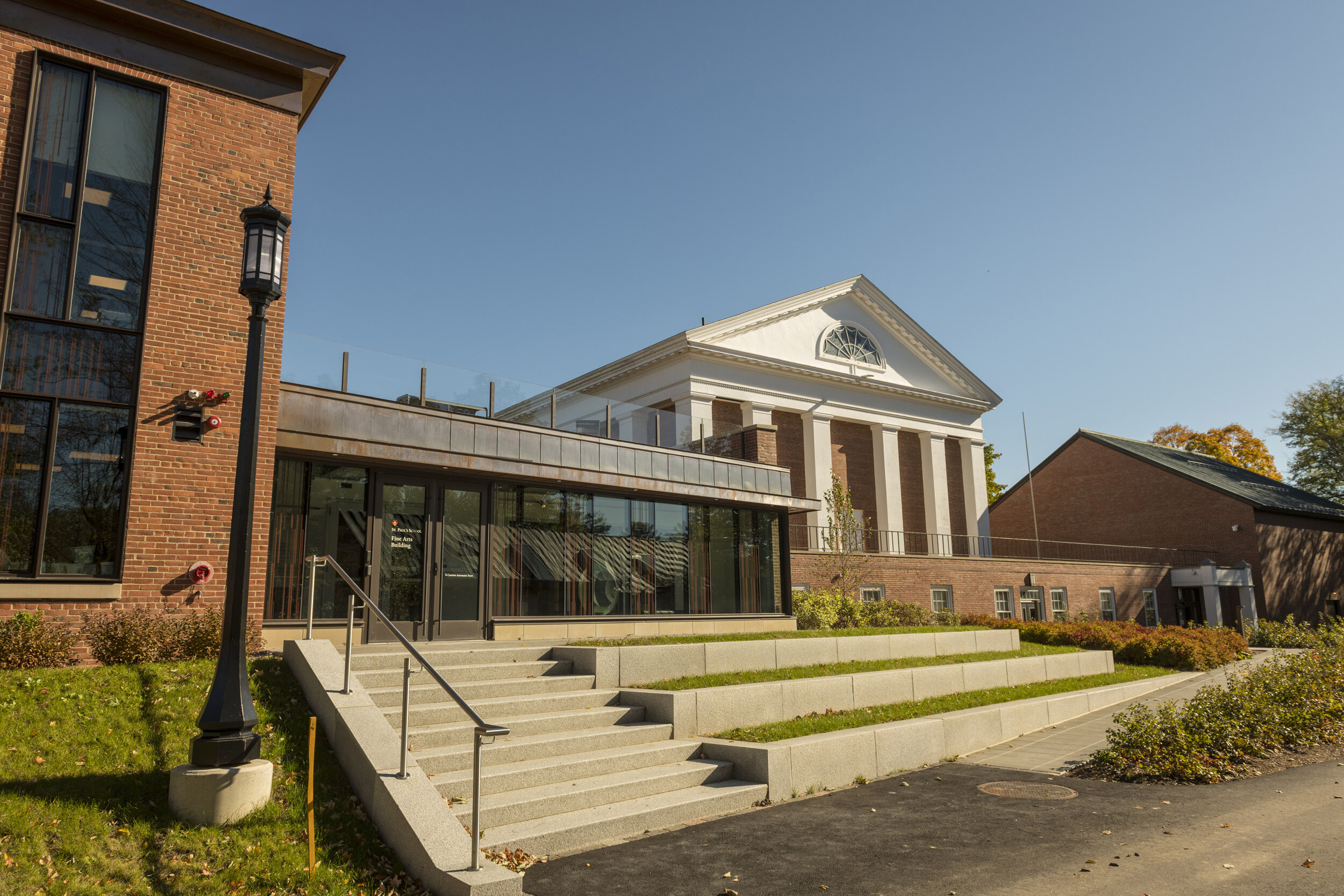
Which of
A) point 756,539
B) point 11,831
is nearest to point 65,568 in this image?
point 11,831

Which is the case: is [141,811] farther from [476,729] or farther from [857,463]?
[857,463]

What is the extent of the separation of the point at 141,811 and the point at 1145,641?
2358 centimetres

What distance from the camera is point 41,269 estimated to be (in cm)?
1027

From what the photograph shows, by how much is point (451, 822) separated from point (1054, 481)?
4292cm

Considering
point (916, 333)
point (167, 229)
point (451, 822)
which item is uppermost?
point (916, 333)

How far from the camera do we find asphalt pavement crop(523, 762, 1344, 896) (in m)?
6.06

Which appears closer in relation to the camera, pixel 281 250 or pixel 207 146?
pixel 281 250

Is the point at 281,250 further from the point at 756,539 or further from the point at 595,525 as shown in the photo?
the point at 756,539

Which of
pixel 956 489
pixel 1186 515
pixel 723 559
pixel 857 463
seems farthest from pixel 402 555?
pixel 1186 515

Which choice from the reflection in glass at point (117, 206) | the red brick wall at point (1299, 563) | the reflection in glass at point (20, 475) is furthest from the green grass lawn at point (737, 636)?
the red brick wall at point (1299, 563)

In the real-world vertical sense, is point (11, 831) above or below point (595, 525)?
below

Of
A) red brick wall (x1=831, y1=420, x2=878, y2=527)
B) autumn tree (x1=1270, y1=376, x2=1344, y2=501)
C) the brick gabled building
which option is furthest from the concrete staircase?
autumn tree (x1=1270, y1=376, x2=1344, y2=501)

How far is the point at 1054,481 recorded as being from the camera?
4331 cm

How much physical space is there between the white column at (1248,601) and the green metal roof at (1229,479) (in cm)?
349
